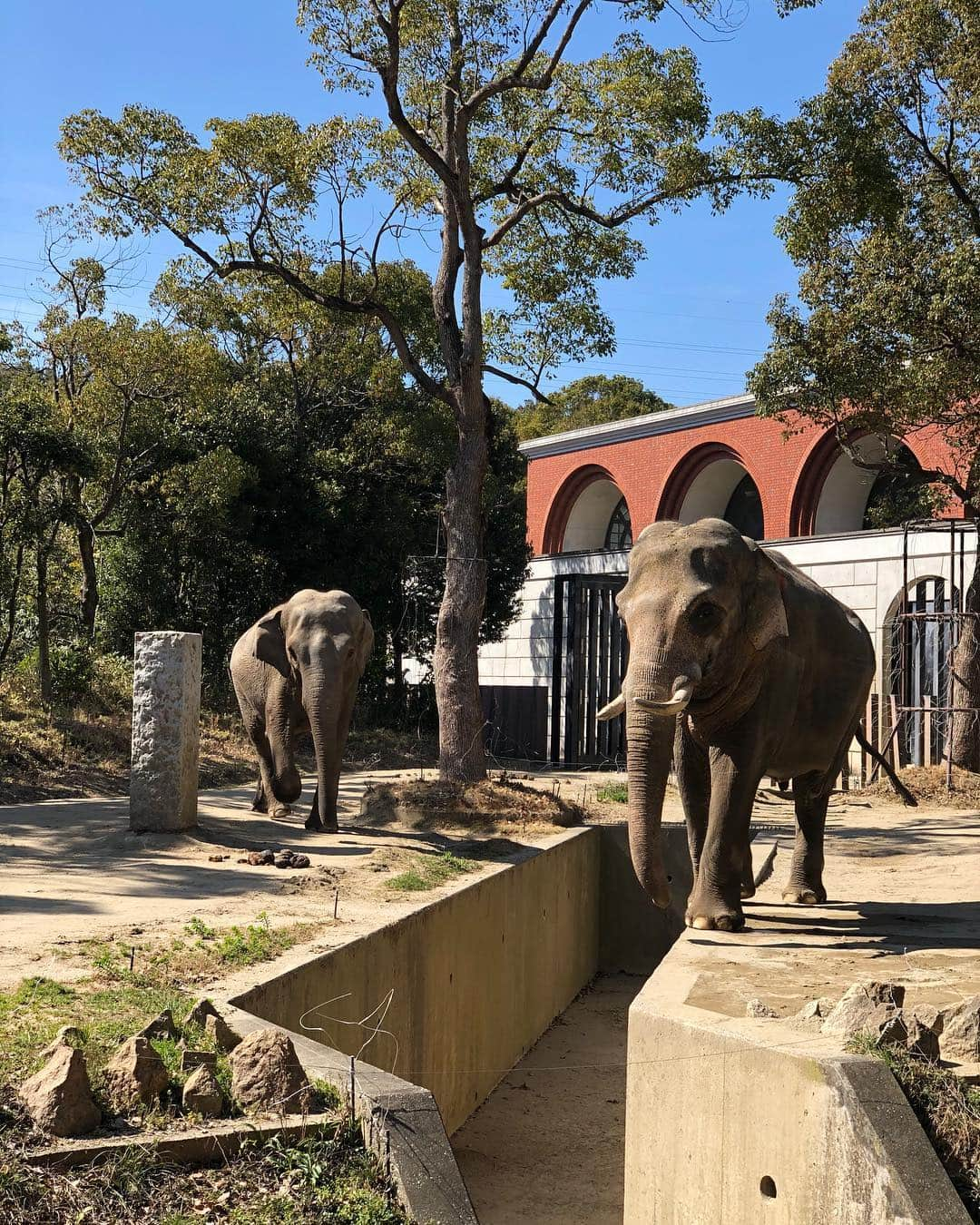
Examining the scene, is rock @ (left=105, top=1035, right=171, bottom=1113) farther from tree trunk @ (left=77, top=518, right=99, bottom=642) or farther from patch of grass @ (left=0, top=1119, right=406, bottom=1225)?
tree trunk @ (left=77, top=518, right=99, bottom=642)

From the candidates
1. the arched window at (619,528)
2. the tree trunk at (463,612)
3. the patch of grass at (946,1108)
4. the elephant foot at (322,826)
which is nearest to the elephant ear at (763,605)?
the patch of grass at (946,1108)

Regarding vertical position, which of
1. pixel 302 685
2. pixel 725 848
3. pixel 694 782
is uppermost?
pixel 302 685

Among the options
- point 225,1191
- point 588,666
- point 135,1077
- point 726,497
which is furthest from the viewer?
point 726,497

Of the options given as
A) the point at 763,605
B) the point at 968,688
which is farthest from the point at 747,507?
the point at 763,605

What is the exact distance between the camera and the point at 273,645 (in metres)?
13.2

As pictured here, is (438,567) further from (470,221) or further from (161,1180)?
(161,1180)

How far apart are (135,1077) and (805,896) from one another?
632 cm

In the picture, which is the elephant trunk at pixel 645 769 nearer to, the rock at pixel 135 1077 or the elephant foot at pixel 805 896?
the elephant foot at pixel 805 896

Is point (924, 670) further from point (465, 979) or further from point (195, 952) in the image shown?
point (195, 952)

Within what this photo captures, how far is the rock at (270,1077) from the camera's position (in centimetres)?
441

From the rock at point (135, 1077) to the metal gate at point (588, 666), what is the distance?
19.5m

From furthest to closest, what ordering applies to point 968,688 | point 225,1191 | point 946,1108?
point 968,688 → point 946,1108 → point 225,1191

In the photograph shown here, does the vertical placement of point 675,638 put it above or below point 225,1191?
above

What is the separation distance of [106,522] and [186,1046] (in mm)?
21122
